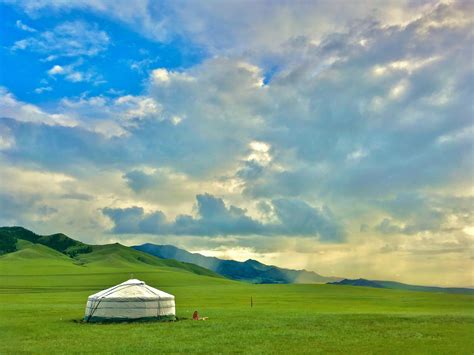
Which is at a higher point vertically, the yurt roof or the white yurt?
the yurt roof

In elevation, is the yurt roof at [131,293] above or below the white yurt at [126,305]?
above

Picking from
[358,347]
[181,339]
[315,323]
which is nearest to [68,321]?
[181,339]

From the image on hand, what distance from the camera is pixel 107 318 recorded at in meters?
35.3

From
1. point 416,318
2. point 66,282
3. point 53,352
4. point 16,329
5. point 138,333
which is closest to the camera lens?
point 53,352

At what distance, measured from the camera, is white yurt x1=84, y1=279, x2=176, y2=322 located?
116 ft

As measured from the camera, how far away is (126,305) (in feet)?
117

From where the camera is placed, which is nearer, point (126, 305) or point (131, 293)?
point (126, 305)

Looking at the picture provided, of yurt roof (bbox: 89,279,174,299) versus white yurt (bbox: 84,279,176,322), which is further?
yurt roof (bbox: 89,279,174,299)

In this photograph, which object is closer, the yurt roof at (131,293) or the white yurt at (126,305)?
the white yurt at (126,305)

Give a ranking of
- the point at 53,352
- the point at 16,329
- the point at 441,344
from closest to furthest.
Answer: the point at 53,352 → the point at 441,344 → the point at 16,329

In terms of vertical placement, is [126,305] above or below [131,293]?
below

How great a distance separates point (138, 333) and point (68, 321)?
999cm

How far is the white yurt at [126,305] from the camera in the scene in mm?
35469

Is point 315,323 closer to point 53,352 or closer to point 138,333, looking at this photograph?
point 138,333
